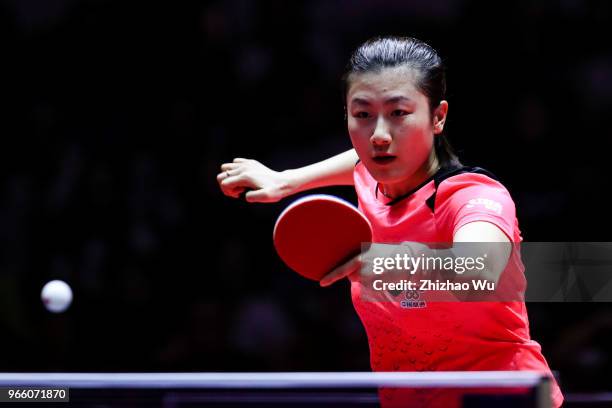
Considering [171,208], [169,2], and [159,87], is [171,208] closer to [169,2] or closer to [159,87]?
[159,87]

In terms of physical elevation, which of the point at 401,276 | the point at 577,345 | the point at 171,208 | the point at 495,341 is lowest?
the point at 577,345

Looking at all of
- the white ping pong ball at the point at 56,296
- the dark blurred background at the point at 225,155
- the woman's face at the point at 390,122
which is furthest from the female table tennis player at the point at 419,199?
the dark blurred background at the point at 225,155

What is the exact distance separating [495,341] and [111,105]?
4609 millimetres

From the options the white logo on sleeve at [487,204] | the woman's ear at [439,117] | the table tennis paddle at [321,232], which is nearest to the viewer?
the table tennis paddle at [321,232]

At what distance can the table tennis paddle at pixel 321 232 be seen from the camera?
214 centimetres

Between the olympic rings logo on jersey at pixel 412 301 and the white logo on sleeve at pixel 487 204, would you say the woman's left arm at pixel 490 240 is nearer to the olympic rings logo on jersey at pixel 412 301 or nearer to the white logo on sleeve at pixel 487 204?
the white logo on sleeve at pixel 487 204

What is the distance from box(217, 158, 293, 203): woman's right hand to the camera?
117 inches

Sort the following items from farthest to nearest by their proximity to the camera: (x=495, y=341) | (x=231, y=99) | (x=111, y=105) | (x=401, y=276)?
(x=111, y=105) < (x=231, y=99) < (x=495, y=341) < (x=401, y=276)

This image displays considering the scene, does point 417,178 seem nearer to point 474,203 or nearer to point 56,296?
point 474,203

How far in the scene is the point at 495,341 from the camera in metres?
2.65

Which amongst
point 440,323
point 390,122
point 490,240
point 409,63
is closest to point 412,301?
point 440,323

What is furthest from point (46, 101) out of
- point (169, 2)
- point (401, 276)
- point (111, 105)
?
point (401, 276)

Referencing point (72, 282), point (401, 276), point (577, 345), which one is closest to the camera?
point (401, 276)

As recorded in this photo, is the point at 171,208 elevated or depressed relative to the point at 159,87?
depressed
